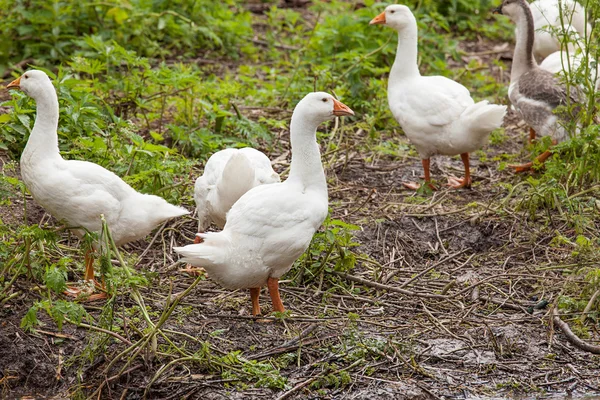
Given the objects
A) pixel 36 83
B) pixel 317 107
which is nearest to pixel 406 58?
pixel 317 107

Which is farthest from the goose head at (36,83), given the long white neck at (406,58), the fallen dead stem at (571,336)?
the fallen dead stem at (571,336)

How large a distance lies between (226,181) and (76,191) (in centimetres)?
107

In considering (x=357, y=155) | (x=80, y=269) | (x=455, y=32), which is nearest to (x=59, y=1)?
(x=357, y=155)

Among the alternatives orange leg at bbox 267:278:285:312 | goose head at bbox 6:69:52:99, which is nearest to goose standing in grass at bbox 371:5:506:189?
orange leg at bbox 267:278:285:312

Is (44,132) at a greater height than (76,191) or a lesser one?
greater

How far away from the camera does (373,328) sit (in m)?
6.06

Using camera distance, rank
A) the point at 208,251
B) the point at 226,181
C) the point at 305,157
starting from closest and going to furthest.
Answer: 1. the point at 208,251
2. the point at 305,157
3. the point at 226,181

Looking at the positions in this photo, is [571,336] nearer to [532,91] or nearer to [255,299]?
[255,299]

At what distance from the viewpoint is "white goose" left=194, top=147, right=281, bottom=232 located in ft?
21.0

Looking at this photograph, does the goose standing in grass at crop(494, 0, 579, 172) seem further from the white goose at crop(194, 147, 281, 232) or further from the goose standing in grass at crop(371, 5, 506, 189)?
the white goose at crop(194, 147, 281, 232)

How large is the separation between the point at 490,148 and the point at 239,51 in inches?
151

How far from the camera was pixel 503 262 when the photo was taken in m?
7.16

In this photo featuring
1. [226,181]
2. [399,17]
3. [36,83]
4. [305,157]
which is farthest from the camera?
[399,17]

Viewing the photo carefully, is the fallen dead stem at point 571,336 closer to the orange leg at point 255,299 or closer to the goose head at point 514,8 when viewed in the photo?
the orange leg at point 255,299
